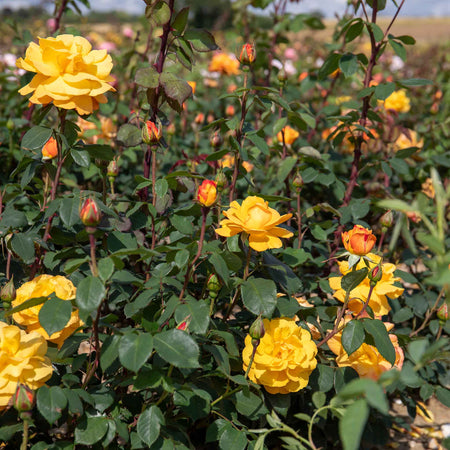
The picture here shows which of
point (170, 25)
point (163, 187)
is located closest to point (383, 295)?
point (163, 187)

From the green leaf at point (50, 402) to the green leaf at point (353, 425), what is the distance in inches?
19.6

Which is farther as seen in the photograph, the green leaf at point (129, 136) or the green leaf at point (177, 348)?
the green leaf at point (129, 136)

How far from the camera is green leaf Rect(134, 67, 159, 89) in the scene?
122 cm

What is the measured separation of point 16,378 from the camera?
88 centimetres

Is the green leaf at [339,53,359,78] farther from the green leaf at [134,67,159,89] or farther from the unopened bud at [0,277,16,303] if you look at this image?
the unopened bud at [0,277,16,303]

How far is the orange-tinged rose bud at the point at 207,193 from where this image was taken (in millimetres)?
970

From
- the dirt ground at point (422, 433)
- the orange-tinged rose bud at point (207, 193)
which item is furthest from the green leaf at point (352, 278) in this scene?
the dirt ground at point (422, 433)

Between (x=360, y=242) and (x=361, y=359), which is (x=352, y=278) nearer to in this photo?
(x=360, y=242)

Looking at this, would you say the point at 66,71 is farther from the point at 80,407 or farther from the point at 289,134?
the point at 289,134

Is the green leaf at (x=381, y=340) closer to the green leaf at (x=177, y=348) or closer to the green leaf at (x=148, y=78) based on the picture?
the green leaf at (x=177, y=348)

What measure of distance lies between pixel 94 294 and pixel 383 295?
0.76 m

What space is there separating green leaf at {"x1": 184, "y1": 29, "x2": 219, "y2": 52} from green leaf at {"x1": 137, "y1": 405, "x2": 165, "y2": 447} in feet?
2.91

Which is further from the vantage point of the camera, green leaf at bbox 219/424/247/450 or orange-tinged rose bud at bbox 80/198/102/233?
green leaf at bbox 219/424/247/450

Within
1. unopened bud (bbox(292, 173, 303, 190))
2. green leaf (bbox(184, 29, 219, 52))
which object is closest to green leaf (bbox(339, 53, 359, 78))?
unopened bud (bbox(292, 173, 303, 190))
